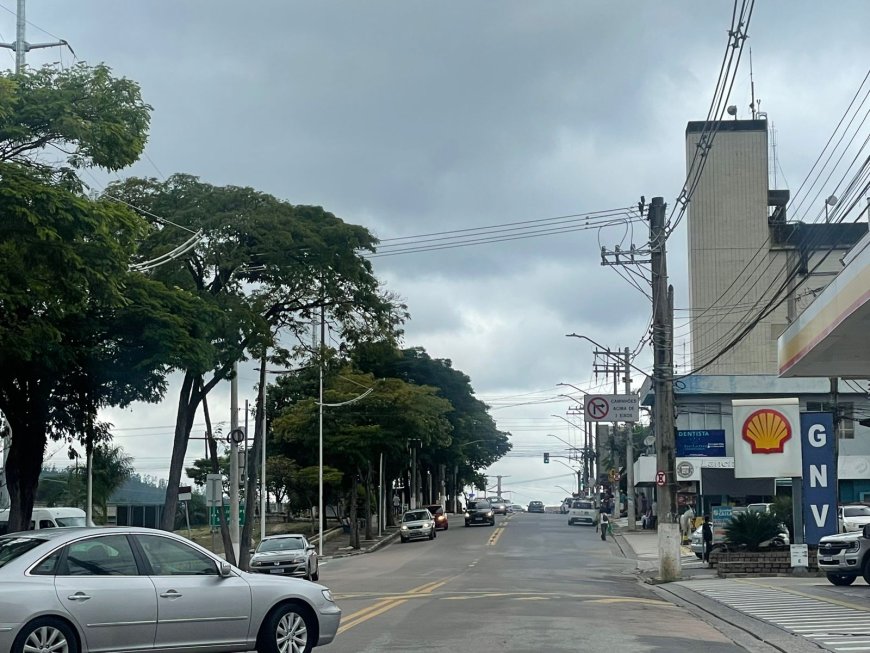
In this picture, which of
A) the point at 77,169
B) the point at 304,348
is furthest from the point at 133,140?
the point at 304,348

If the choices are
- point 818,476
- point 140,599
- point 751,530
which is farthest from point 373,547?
point 140,599

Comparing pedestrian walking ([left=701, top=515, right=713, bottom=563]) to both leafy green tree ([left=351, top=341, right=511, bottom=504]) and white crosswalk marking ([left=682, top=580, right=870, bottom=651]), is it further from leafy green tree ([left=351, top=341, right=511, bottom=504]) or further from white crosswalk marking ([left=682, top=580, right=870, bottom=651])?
leafy green tree ([left=351, top=341, right=511, bottom=504])

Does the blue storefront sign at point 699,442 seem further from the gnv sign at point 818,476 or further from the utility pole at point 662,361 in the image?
the gnv sign at point 818,476

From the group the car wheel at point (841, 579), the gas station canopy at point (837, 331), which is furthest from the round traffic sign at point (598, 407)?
the car wheel at point (841, 579)

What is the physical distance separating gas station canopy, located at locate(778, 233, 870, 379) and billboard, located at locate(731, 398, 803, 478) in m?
3.83

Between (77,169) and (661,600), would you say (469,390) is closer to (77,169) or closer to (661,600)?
(661,600)

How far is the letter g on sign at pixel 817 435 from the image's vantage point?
3014 cm

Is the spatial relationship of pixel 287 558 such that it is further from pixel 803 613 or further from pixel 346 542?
pixel 346 542

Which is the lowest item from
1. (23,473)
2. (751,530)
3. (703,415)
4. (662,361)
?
(751,530)

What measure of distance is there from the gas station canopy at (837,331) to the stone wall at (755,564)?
5.93 m

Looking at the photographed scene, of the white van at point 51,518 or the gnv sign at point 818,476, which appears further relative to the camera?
the white van at point 51,518

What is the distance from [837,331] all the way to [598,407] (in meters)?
27.1

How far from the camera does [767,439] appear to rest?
31.3 metres

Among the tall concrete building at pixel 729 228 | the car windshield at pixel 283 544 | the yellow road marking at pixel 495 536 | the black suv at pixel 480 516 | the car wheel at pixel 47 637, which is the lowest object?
the yellow road marking at pixel 495 536
